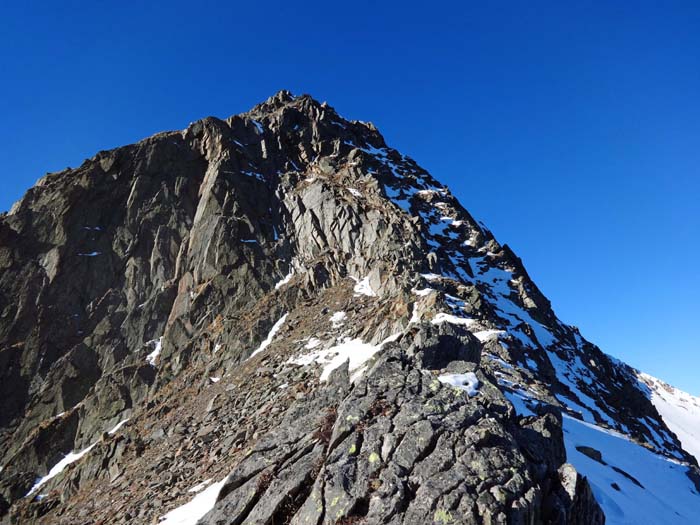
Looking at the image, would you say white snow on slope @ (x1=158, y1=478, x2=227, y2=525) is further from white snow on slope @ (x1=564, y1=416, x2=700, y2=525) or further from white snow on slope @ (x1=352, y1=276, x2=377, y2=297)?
white snow on slope @ (x1=352, y1=276, x2=377, y2=297)

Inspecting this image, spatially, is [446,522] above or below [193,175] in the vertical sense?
below

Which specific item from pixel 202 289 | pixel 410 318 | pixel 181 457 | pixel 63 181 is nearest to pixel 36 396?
pixel 202 289

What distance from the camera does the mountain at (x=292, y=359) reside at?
14000 mm

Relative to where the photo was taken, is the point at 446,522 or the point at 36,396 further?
the point at 36,396

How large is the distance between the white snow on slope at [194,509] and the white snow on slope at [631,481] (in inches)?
568

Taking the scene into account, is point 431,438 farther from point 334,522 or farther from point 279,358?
point 279,358

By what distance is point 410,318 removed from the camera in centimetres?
3519

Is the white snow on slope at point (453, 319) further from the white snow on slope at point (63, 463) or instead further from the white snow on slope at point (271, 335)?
the white snow on slope at point (63, 463)

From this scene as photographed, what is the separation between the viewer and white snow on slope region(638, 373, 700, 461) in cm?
7532

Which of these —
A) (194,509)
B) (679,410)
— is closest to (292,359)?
(194,509)

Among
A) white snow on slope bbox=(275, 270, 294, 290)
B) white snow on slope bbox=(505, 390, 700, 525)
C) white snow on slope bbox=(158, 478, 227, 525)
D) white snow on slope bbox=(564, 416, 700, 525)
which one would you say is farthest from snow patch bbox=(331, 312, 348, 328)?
white snow on slope bbox=(158, 478, 227, 525)

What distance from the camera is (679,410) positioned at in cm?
8975

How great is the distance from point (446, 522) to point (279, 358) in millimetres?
29329

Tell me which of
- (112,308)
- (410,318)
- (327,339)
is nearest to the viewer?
(410,318)
